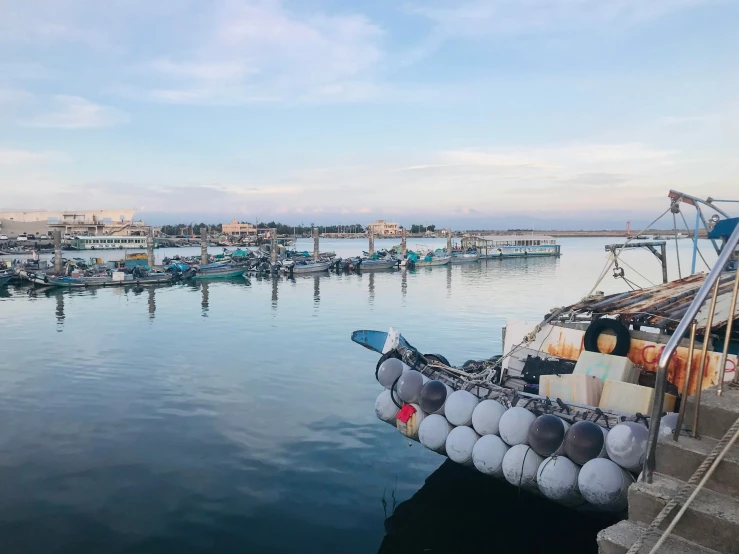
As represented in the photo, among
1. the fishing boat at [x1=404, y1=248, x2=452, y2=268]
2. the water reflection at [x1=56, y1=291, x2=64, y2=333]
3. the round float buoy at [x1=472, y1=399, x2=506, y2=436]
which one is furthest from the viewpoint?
the fishing boat at [x1=404, y1=248, x2=452, y2=268]

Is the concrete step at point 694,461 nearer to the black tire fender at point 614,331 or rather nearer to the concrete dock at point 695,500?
the concrete dock at point 695,500

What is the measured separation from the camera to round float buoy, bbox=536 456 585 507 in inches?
283

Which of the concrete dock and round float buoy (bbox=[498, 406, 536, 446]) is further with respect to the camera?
round float buoy (bbox=[498, 406, 536, 446])

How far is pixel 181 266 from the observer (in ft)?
172

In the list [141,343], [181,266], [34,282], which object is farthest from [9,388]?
[181,266]

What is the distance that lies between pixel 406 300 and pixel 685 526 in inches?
1312

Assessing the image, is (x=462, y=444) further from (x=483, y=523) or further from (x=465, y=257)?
(x=465, y=257)

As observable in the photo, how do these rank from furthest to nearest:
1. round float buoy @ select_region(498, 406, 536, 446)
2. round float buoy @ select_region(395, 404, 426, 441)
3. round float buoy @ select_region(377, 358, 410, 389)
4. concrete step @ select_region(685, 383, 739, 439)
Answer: round float buoy @ select_region(377, 358, 410, 389)
round float buoy @ select_region(395, 404, 426, 441)
round float buoy @ select_region(498, 406, 536, 446)
concrete step @ select_region(685, 383, 739, 439)

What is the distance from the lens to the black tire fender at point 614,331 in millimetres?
9430

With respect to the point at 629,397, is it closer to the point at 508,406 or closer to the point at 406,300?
the point at 508,406

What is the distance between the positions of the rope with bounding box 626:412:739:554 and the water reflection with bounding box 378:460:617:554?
516cm

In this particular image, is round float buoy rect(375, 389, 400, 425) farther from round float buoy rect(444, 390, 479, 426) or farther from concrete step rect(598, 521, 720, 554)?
concrete step rect(598, 521, 720, 554)

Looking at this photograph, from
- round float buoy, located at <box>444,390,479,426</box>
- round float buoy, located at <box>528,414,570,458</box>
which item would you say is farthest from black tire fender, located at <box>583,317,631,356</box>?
round float buoy, located at <box>444,390,479,426</box>

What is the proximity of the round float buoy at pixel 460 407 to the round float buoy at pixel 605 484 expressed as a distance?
2.12 m
